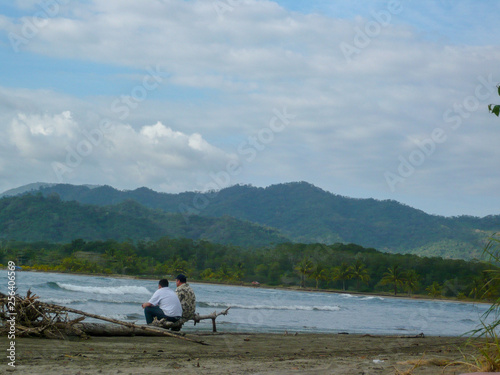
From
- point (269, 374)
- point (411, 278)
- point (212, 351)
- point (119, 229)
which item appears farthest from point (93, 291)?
point (119, 229)

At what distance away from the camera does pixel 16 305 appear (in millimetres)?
9711

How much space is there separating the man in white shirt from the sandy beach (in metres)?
0.83

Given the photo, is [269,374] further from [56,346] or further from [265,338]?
[265,338]

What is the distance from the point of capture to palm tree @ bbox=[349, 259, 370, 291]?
104m

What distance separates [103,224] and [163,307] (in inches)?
5766

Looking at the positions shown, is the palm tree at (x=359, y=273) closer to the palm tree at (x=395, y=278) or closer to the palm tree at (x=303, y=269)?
the palm tree at (x=395, y=278)

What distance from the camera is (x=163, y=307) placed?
12.1 m

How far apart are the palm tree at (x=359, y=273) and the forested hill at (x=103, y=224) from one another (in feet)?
150

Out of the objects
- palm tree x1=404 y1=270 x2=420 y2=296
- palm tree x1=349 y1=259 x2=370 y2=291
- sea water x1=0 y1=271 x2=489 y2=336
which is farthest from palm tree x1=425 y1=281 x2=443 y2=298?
sea water x1=0 y1=271 x2=489 y2=336

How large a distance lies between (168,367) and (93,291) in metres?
36.9

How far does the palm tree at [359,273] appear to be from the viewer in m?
104

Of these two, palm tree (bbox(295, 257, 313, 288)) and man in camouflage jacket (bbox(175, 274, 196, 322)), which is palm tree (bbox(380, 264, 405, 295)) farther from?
man in camouflage jacket (bbox(175, 274, 196, 322))

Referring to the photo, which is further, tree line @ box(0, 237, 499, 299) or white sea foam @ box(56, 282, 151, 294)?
tree line @ box(0, 237, 499, 299)

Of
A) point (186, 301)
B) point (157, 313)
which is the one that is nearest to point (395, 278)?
point (186, 301)
